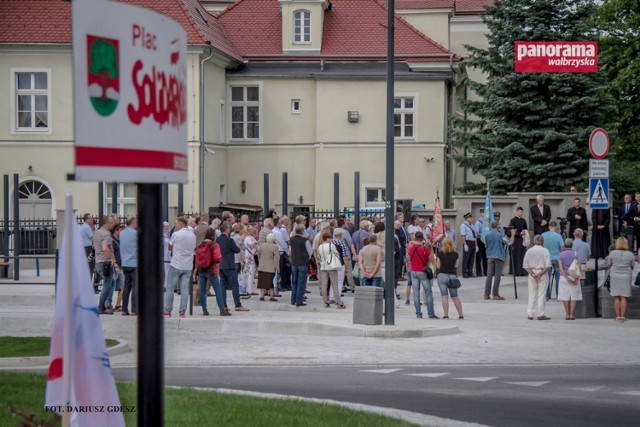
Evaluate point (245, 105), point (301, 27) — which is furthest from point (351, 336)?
point (301, 27)

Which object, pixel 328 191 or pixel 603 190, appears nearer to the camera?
pixel 603 190

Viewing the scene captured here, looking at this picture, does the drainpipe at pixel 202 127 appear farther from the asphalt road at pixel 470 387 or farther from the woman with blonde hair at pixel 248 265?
the asphalt road at pixel 470 387

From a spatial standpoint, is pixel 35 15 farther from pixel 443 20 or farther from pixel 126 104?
pixel 126 104

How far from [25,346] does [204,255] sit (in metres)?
6.29

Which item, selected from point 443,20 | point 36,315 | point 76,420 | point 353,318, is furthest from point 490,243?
point 443,20

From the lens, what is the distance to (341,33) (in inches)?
2165

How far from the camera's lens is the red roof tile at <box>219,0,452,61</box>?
53.8m

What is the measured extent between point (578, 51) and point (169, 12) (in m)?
16.2

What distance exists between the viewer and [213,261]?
23.6 m

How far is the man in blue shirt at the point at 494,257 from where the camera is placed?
28.4 meters

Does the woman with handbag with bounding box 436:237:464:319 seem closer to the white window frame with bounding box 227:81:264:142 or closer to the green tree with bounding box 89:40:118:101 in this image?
the green tree with bounding box 89:40:118:101

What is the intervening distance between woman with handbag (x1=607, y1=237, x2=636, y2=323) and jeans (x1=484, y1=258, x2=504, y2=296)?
423 cm

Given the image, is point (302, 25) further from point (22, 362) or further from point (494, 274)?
point (22, 362)

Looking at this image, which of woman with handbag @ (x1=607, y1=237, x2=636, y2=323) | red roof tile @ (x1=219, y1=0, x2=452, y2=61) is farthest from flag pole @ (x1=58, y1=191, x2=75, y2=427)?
red roof tile @ (x1=219, y1=0, x2=452, y2=61)
